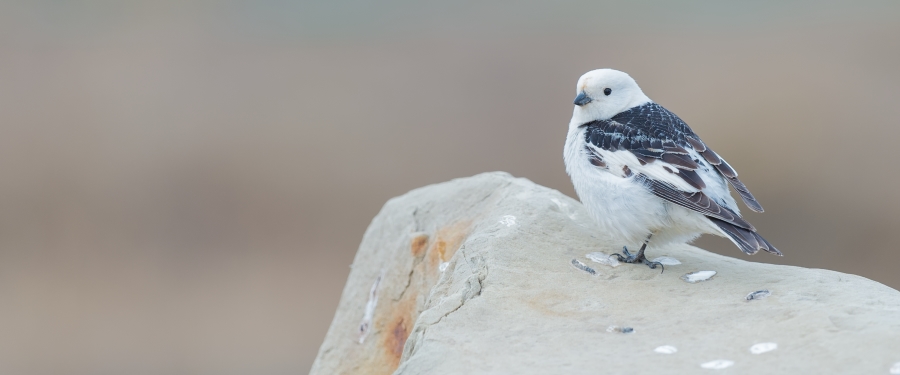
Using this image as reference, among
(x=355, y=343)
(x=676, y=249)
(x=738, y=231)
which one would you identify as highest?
(x=738, y=231)

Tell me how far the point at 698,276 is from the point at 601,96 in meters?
1.31

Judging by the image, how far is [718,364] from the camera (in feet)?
9.13

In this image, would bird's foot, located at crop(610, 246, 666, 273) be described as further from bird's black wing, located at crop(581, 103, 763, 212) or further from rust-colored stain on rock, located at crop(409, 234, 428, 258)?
rust-colored stain on rock, located at crop(409, 234, 428, 258)

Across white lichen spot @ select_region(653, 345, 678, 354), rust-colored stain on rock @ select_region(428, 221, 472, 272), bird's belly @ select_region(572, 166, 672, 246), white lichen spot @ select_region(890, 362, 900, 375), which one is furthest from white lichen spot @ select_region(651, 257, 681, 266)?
white lichen spot @ select_region(890, 362, 900, 375)

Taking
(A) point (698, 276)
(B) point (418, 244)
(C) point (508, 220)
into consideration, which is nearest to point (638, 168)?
(A) point (698, 276)

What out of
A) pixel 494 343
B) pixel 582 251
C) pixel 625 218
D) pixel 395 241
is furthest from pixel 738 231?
pixel 395 241

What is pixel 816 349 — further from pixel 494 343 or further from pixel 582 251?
pixel 582 251

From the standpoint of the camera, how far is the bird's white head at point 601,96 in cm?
469

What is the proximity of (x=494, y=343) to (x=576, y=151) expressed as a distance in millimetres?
1632

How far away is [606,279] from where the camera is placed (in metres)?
3.89

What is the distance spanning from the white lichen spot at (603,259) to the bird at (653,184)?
0.05 meters

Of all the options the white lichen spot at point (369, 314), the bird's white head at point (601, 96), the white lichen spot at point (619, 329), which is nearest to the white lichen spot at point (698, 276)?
the white lichen spot at point (619, 329)

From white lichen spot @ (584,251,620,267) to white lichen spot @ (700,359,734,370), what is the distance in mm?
1292

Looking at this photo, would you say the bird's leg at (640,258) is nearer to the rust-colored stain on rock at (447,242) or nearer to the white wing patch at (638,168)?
the white wing patch at (638,168)
